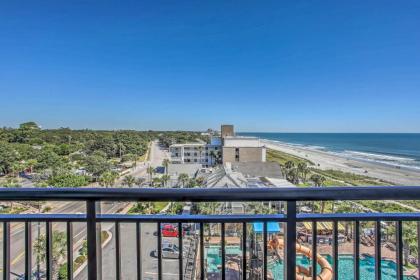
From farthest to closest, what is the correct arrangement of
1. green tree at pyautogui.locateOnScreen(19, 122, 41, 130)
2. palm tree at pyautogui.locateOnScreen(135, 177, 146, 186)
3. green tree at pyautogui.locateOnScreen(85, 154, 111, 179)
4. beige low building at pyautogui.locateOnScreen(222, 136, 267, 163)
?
beige low building at pyautogui.locateOnScreen(222, 136, 267, 163)
green tree at pyautogui.locateOnScreen(19, 122, 41, 130)
green tree at pyautogui.locateOnScreen(85, 154, 111, 179)
palm tree at pyautogui.locateOnScreen(135, 177, 146, 186)

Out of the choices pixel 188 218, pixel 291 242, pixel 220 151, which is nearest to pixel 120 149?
pixel 220 151

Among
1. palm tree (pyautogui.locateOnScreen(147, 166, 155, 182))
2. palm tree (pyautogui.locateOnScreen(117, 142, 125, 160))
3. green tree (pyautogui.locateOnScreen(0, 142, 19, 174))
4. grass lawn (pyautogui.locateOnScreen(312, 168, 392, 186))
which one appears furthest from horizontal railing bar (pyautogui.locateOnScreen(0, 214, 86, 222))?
palm tree (pyautogui.locateOnScreen(117, 142, 125, 160))

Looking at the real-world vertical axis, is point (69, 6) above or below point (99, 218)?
above

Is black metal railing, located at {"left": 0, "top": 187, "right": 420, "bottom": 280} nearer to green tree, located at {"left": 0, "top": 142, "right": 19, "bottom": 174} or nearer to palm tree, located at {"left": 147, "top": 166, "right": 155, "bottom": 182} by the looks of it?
palm tree, located at {"left": 147, "top": 166, "right": 155, "bottom": 182}

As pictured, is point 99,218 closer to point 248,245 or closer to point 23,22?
point 248,245

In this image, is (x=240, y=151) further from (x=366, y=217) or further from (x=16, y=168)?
(x=16, y=168)

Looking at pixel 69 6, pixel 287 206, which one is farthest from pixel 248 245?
pixel 69 6

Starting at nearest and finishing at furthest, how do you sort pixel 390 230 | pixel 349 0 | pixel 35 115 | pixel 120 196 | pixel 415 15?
pixel 120 196 → pixel 390 230 → pixel 415 15 → pixel 349 0 → pixel 35 115

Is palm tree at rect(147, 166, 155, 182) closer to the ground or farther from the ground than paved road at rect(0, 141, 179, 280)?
farther from the ground
